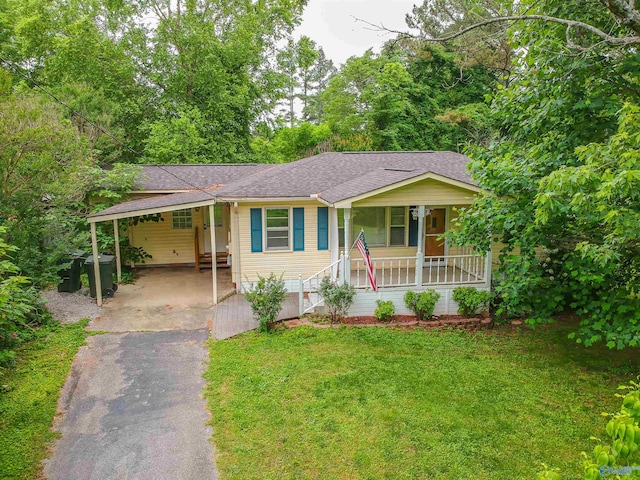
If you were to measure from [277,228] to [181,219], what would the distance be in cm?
484

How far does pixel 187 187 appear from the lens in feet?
49.2

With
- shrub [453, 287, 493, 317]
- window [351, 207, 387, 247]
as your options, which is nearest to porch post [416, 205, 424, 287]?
shrub [453, 287, 493, 317]

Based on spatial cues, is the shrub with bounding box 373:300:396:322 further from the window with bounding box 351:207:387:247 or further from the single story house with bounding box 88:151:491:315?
the window with bounding box 351:207:387:247

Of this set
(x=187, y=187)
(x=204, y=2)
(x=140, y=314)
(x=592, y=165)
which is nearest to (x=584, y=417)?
(x=592, y=165)

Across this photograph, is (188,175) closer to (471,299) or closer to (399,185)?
(399,185)

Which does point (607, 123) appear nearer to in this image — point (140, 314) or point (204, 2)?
point (140, 314)

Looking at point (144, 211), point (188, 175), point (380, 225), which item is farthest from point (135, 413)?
point (188, 175)

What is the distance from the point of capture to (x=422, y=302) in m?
Result: 10.4

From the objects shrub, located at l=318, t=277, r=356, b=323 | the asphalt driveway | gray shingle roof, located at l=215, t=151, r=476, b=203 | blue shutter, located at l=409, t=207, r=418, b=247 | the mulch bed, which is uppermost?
gray shingle roof, located at l=215, t=151, r=476, b=203

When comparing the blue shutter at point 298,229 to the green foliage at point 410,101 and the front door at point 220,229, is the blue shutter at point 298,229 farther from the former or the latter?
the green foliage at point 410,101

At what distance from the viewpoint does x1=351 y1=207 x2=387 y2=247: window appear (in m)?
12.9

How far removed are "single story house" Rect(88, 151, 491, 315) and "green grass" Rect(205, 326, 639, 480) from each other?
74.7 inches

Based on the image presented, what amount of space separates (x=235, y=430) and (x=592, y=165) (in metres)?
5.79

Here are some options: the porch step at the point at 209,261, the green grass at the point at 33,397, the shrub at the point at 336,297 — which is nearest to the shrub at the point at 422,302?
the shrub at the point at 336,297
